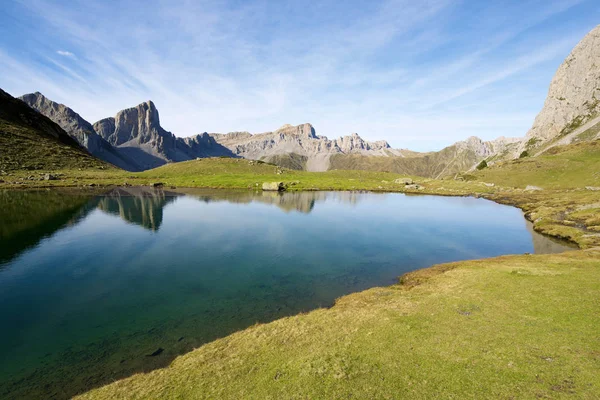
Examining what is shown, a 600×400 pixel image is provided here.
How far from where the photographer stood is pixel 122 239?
49.3m

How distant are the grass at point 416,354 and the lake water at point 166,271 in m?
5.40

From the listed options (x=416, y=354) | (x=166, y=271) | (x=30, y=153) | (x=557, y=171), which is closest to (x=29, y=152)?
(x=30, y=153)

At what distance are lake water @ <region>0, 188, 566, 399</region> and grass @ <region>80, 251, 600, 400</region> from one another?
5.40 m

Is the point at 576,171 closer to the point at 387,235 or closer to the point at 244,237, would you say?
the point at 387,235

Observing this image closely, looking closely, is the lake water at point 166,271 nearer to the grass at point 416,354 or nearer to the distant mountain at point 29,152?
the grass at point 416,354

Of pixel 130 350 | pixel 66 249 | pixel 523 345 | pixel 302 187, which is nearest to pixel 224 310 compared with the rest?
pixel 130 350

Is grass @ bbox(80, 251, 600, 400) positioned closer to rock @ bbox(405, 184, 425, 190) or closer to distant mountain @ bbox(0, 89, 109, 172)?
rock @ bbox(405, 184, 425, 190)

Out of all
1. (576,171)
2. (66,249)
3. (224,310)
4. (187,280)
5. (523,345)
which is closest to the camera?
(523,345)

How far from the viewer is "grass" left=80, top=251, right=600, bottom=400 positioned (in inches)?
497

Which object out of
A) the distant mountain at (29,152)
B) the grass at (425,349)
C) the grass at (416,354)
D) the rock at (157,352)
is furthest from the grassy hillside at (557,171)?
the distant mountain at (29,152)

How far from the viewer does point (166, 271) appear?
3509 centimetres

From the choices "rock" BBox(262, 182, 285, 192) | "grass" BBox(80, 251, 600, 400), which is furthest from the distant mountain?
"grass" BBox(80, 251, 600, 400)

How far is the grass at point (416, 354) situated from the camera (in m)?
12.6

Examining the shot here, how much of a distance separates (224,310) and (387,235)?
136 ft
